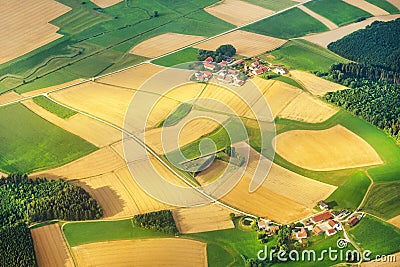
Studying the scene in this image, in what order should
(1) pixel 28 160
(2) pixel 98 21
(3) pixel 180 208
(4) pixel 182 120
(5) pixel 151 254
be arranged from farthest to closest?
(2) pixel 98 21 → (4) pixel 182 120 → (1) pixel 28 160 → (3) pixel 180 208 → (5) pixel 151 254

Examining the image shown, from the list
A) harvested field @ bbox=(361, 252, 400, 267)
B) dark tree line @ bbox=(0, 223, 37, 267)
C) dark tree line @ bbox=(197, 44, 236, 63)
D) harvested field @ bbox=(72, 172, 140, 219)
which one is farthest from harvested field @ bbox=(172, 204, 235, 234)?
dark tree line @ bbox=(197, 44, 236, 63)

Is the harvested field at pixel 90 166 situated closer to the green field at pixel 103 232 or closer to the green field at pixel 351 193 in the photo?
the green field at pixel 103 232

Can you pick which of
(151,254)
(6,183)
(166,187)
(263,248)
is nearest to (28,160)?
(6,183)

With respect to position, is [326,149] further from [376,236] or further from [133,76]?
[133,76]

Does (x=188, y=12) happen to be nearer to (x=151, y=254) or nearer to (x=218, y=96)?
(x=218, y=96)

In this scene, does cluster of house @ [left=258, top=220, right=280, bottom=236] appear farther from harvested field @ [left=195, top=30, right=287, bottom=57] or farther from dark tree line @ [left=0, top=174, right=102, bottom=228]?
harvested field @ [left=195, top=30, right=287, bottom=57]
